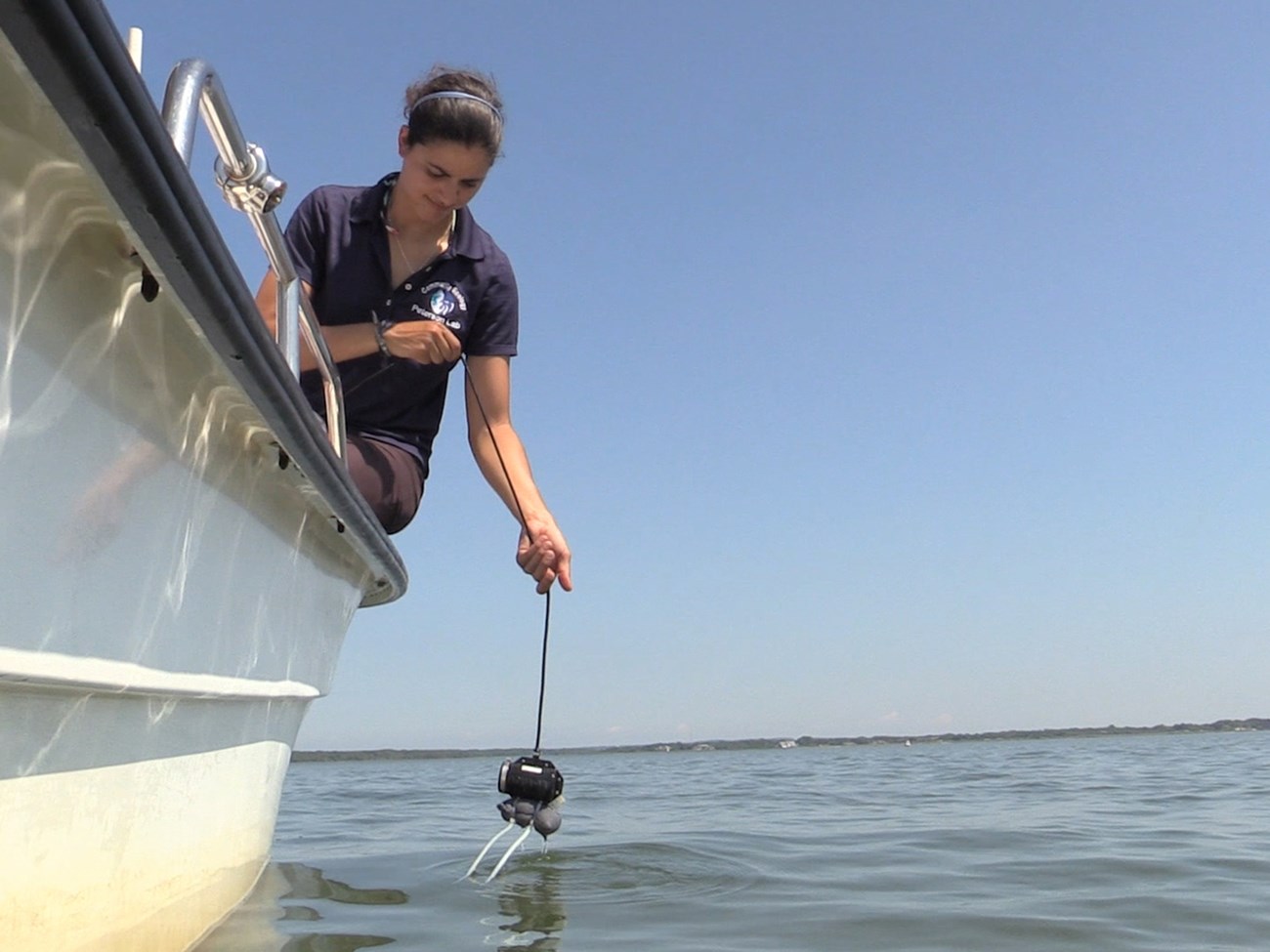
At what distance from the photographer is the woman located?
2.79 meters

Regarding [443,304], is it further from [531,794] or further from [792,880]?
[792,880]

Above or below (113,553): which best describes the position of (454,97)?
above

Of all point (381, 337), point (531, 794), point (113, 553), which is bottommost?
point (531, 794)

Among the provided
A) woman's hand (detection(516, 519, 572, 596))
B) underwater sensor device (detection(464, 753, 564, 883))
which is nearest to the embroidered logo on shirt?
woman's hand (detection(516, 519, 572, 596))

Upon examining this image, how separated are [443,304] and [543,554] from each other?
778 millimetres

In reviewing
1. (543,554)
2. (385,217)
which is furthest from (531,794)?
(385,217)

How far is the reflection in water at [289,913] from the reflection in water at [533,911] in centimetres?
35

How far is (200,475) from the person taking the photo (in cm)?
168

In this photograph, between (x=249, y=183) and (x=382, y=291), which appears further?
(x=382, y=291)

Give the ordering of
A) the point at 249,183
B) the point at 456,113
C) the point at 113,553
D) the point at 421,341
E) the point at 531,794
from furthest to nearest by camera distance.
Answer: the point at 531,794 < the point at 421,341 < the point at 456,113 < the point at 249,183 < the point at 113,553

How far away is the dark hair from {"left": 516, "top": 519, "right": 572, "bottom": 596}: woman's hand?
107 centimetres

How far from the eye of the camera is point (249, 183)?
2.01 m

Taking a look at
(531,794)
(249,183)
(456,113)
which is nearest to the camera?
(249,183)

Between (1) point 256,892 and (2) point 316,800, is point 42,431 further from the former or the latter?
(2) point 316,800
